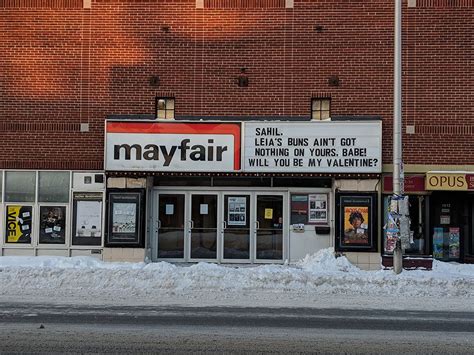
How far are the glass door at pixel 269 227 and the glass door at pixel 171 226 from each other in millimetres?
2202

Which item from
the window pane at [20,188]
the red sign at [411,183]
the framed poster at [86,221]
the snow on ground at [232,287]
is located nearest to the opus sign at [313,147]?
the red sign at [411,183]

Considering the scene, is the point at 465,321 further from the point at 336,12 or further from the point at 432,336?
the point at 336,12

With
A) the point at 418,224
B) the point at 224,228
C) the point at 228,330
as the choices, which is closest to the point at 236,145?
the point at 224,228

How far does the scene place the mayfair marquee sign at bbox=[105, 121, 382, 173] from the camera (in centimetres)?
1577

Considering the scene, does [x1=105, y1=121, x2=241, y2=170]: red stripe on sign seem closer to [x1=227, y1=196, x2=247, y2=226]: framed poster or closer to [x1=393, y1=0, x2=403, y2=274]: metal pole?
[x1=227, y1=196, x2=247, y2=226]: framed poster

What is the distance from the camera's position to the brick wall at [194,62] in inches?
635

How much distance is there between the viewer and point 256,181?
53.9 feet

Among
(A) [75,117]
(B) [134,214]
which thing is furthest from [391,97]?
(A) [75,117]

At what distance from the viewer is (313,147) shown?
15.8m

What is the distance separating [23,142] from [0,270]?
4.54 m

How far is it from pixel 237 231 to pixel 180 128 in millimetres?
3384

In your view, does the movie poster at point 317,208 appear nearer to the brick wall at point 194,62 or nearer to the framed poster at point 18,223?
the brick wall at point 194,62

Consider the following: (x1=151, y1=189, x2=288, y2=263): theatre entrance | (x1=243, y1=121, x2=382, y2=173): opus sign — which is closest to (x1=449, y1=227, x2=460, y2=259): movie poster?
(x1=243, y1=121, x2=382, y2=173): opus sign

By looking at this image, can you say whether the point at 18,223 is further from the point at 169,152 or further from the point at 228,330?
the point at 228,330
